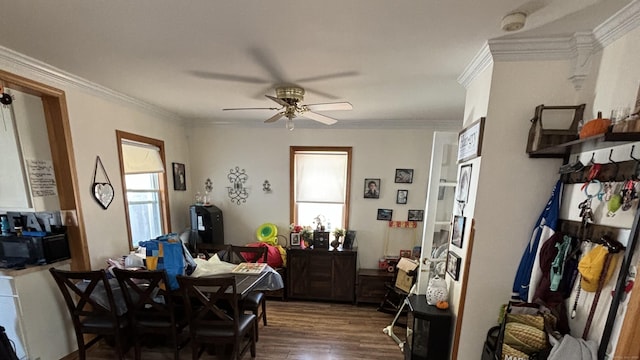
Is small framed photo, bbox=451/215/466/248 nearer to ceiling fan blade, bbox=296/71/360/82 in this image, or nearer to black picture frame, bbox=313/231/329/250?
ceiling fan blade, bbox=296/71/360/82

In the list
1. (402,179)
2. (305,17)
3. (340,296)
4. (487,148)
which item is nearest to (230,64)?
(305,17)

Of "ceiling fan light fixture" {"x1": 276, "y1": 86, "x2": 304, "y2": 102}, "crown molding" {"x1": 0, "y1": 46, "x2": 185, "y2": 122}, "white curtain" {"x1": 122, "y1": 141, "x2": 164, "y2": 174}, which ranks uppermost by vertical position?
"crown molding" {"x1": 0, "y1": 46, "x2": 185, "y2": 122}

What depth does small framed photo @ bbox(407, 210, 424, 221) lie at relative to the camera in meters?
3.54

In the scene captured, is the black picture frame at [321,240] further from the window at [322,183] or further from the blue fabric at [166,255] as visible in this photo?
the blue fabric at [166,255]

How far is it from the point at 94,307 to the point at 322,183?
2.79m

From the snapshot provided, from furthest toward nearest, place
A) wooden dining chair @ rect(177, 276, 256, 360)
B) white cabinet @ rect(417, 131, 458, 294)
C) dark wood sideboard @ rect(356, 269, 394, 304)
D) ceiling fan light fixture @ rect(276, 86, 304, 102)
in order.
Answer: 1. dark wood sideboard @ rect(356, 269, 394, 304)
2. white cabinet @ rect(417, 131, 458, 294)
3. ceiling fan light fixture @ rect(276, 86, 304, 102)
4. wooden dining chair @ rect(177, 276, 256, 360)

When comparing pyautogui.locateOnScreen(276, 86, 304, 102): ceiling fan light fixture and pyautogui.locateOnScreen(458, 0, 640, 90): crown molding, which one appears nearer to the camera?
pyautogui.locateOnScreen(458, 0, 640, 90): crown molding

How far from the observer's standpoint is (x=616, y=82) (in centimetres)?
119

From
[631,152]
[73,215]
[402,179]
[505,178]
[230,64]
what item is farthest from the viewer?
[402,179]

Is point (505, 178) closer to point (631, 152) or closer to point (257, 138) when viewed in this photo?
point (631, 152)

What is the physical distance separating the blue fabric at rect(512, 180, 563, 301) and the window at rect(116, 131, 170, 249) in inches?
143

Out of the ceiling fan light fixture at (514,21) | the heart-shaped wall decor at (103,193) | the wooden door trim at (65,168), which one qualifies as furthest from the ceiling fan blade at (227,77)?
the ceiling fan light fixture at (514,21)

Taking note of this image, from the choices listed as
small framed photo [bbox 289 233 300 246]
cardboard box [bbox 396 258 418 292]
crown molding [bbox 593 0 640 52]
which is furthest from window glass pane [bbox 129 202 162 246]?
crown molding [bbox 593 0 640 52]

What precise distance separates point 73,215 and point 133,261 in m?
0.65
